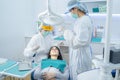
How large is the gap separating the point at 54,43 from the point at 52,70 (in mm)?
759

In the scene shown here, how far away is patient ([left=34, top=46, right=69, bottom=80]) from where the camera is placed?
7.04 feet

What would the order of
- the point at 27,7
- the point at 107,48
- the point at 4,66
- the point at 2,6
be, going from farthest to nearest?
the point at 27,7, the point at 2,6, the point at 4,66, the point at 107,48

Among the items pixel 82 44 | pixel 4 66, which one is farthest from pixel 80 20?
pixel 4 66

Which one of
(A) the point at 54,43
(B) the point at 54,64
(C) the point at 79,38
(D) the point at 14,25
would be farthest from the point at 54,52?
A: (D) the point at 14,25

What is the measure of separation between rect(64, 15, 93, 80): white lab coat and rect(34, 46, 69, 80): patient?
13cm

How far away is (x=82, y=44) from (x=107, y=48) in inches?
53.6

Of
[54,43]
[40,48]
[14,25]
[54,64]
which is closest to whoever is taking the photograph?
[54,64]

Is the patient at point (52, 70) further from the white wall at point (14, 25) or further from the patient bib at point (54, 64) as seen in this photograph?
the white wall at point (14, 25)

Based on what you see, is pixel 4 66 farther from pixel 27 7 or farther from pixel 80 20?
pixel 27 7

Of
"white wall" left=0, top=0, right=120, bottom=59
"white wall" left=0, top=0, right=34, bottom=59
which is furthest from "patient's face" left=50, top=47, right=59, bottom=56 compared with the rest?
"white wall" left=0, top=0, right=34, bottom=59

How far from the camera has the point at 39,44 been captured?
99.3 inches

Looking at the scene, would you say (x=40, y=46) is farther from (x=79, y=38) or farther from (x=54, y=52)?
(x=79, y=38)

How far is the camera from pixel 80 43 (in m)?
1.91

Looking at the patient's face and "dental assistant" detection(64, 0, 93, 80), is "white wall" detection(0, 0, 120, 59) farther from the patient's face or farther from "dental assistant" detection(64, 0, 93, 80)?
"dental assistant" detection(64, 0, 93, 80)
